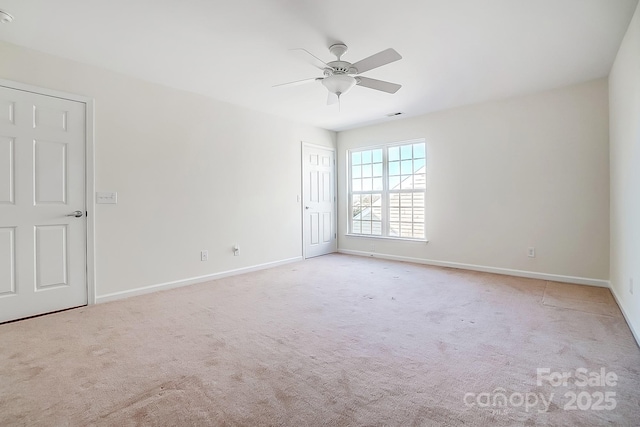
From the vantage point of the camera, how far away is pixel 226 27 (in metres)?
2.53

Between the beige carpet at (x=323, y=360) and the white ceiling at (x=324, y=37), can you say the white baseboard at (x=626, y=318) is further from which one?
the white ceiling at (x=324, y=37)

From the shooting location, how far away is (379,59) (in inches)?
99.7

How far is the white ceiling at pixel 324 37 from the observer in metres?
2.28

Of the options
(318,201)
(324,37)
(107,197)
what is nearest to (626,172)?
(324,37)

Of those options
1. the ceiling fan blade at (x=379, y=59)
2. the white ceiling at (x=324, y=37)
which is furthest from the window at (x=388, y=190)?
the ceiling fan blade at (x=379, y=59)

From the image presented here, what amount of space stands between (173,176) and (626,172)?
4.65 m

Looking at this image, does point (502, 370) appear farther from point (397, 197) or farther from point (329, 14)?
point (397, 197)

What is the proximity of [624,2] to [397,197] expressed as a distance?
365cm

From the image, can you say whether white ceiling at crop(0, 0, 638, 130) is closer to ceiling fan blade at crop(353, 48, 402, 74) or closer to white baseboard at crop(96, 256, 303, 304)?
ceiling fan blade at crop(353, 48, 402, 74)

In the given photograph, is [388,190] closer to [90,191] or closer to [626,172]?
[626,172]

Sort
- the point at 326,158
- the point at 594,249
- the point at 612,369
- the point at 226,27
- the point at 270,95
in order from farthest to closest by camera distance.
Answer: the point at 326,158 → the point at 270,95 → the point at 594,249 → the point at 226,27 → the point at 612,369

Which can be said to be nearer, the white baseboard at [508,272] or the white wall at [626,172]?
the white wall at [626,172]

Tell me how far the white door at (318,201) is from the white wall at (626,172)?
13.5 feet

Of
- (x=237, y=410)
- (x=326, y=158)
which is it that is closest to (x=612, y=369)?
(x=237, y=410)
